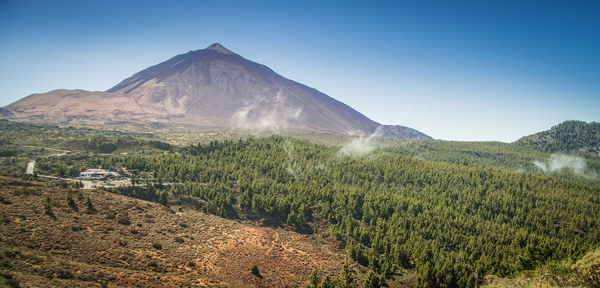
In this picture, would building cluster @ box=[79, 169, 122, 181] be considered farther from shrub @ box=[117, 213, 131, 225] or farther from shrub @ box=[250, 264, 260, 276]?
shrub @ box=[250, 264, 260, 276]

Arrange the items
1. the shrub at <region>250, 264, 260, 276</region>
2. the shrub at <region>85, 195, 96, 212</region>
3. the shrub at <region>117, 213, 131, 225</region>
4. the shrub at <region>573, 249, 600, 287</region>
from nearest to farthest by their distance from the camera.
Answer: the shrub at <region>573, 249, 600, 287</region>
the shrub at <region>250, 264, 260, 276</region>
the shrub at <region>117, 213, 131, 225</region>
the shrub at <region>85, 195, 96, 212</region>

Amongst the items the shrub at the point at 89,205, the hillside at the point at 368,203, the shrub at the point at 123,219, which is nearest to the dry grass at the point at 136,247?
the shrub at the point at 123,219

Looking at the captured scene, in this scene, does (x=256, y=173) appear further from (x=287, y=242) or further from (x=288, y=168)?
(x=287, y=242)

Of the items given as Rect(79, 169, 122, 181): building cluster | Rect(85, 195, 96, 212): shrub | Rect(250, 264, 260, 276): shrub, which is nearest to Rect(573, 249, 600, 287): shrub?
Rect(250, 264, 260, 276): shrub

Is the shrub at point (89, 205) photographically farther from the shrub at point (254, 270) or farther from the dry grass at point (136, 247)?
the shrub at point (254, 270)

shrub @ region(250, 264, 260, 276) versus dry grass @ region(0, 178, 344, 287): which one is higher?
dry grass @ region(0, 178, 344, 287)

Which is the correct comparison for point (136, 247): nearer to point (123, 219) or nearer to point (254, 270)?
point (123, 219)

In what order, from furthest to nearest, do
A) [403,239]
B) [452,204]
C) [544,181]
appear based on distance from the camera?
[544,181]
[452,204]
[403,239]

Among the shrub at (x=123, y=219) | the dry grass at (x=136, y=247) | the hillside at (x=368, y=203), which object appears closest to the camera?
the dry grass at (x=136, y=247)

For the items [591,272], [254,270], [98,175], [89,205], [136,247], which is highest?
[591,272]

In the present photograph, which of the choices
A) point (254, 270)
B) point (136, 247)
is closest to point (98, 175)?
point (136, 247)

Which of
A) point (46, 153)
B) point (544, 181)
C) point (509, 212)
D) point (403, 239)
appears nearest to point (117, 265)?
point (403, 239)
